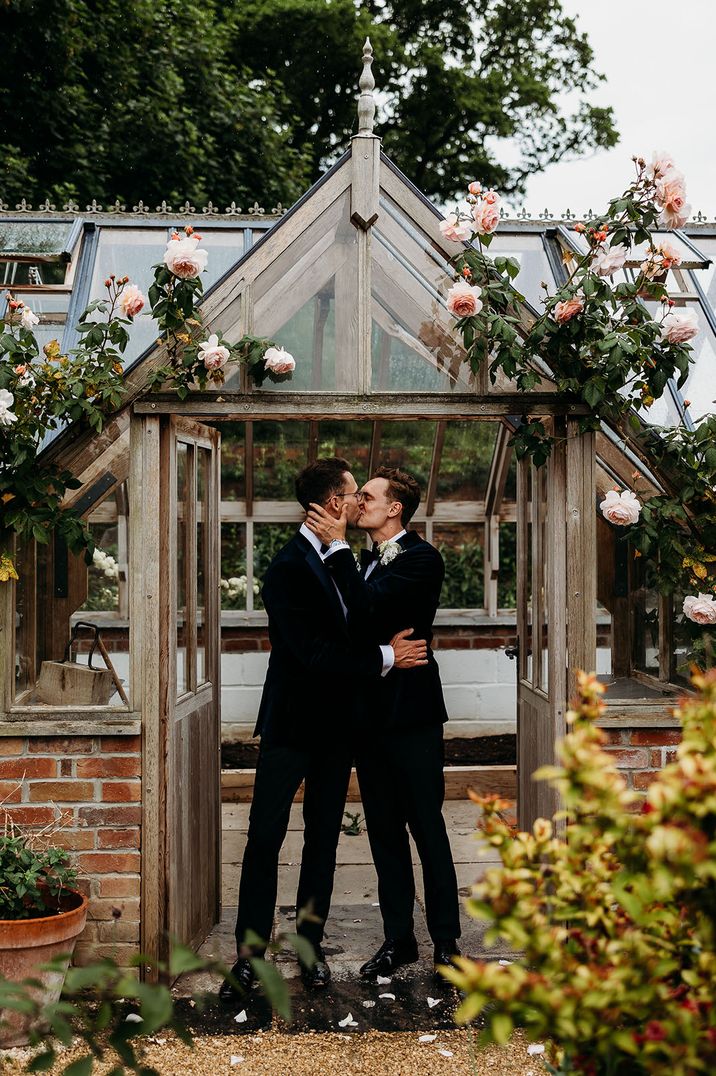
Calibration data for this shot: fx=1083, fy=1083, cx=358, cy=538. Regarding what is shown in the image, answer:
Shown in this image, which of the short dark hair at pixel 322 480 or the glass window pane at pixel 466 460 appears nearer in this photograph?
the short dark hair at pixel 322 480

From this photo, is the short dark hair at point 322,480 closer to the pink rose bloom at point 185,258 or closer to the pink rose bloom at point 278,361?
the pink rose bloom at point 278,361

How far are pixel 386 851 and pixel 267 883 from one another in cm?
52

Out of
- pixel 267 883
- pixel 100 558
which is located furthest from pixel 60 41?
pixel 267 883

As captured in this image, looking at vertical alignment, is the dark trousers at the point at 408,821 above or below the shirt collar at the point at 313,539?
below

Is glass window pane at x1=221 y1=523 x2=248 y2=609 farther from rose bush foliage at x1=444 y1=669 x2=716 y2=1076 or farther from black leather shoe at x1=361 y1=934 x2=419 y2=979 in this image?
rose bush foliage at x1=444 y1=669 x2=716 y2=1076

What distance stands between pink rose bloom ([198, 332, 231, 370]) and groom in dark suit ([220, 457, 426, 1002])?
1.87 ft

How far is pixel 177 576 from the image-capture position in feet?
14.3

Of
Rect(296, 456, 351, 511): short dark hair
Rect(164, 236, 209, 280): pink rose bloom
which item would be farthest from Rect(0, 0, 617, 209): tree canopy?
Rect(296, 456, 351, 511): short dark hair

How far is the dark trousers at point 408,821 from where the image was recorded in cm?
423

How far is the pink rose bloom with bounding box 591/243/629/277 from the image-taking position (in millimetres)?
3887

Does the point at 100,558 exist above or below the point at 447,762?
above

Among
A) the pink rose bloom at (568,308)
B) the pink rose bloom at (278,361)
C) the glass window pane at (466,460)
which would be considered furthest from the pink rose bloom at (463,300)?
the glass window pane at (466,460)

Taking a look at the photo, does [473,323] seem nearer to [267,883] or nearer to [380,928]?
[267,883]

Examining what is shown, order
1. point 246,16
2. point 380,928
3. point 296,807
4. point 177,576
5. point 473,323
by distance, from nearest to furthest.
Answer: point 473,323
point 177,576
point 380,928
point 296,807
point 246,16
